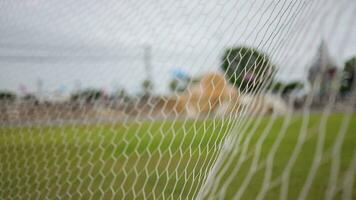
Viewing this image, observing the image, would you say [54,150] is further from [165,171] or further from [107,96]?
[165,171]

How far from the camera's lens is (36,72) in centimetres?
384

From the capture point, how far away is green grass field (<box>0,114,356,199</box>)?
154 cm

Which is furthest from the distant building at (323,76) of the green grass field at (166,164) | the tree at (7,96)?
the tree at (7,96)

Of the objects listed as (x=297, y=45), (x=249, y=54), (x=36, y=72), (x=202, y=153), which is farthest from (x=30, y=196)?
(x=36, y=72)

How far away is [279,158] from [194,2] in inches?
48.1

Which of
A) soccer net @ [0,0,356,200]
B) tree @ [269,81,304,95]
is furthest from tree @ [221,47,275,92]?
tree @ [269,81,304,95]

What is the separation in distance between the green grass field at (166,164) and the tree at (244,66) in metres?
0.24

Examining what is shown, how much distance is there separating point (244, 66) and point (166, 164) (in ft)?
2.75

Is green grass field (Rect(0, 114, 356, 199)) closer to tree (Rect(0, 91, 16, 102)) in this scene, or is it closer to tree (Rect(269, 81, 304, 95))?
tree (Rect(269, 81, 304, 95))

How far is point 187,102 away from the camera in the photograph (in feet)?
9.06

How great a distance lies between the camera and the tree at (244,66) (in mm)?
1772

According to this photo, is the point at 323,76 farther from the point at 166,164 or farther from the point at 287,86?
the point at 166,164

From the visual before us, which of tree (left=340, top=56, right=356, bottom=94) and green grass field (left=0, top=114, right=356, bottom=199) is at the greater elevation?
tree (left=340, top=56, right=356, bottom=94)

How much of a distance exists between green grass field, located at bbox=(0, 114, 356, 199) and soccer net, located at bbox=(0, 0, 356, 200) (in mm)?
13
